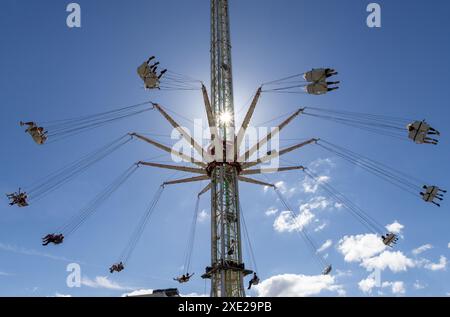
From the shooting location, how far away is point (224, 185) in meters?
38.5

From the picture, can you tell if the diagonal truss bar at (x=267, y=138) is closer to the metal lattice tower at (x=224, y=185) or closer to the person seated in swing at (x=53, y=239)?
the metal lattice tower at (x=224, y=185)

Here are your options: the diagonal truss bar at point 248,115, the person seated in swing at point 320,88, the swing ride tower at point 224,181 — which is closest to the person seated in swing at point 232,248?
the swing ride tower at point 224,181

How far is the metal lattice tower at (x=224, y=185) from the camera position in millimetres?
34594

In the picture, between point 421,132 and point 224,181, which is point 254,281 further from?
point 421,132

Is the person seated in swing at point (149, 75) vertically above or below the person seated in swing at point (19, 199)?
above

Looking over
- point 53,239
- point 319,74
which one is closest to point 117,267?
point 53,239

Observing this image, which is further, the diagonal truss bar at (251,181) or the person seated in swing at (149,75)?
the diagonal truss bar at (251,181)

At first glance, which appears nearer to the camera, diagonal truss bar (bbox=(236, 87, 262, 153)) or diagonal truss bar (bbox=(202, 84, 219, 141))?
diagonal truss bar (bbox=(236, 87, 262, 153))

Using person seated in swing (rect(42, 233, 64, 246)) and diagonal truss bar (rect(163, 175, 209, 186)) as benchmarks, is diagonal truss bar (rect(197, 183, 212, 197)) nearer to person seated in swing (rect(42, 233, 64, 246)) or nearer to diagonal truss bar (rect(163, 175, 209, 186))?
diagonal truss bar (rect(163, 175, 209, 186))

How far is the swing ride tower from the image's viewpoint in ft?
113

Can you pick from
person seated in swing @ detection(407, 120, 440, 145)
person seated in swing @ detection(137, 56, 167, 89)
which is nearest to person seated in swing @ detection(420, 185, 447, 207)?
person seated in swing @ detection(407, 120, 440, 145)
